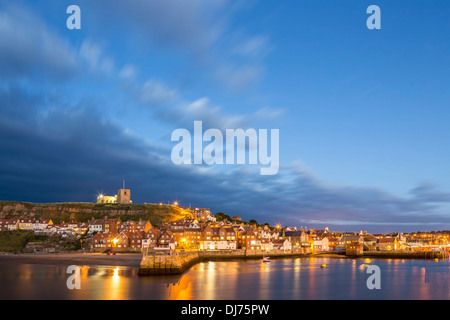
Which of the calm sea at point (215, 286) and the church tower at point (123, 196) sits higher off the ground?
the church tower at point (123, 196)

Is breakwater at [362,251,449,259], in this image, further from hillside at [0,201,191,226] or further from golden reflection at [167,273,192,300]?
golden reflection at [167,273,192,300]

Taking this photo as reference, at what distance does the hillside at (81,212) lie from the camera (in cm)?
12119

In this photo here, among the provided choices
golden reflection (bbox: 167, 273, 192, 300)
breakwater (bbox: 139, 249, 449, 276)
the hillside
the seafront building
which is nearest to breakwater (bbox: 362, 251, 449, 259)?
breakwater (bbox: 139, 249, 449, 276)

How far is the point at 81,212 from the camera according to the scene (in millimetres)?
124500

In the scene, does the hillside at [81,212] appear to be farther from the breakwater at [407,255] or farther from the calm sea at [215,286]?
the calm sea at [215,286]

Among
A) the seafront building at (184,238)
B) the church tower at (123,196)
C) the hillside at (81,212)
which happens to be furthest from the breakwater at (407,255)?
the church tower at (123,196)

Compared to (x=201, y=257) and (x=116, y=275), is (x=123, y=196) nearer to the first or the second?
(x=201, y=257)

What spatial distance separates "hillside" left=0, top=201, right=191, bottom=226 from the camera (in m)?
121

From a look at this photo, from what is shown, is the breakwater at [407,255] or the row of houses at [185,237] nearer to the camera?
the row of houses at [185,237]

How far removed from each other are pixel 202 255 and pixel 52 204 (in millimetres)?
77815

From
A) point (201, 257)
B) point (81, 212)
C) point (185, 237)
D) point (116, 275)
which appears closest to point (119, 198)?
point (81, 212)

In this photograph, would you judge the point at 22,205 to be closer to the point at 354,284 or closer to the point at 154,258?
Answer: the point at 154,258

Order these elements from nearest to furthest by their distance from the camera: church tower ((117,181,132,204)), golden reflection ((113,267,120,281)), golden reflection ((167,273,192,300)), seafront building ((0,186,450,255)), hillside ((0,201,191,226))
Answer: golden reflection ((167,273,192,300))
golden reflection ((113,267,120,281))
seafront building ((0,186,450,255))
hillside ((0,201,191,226))
church tower ((117,181,132,204))
